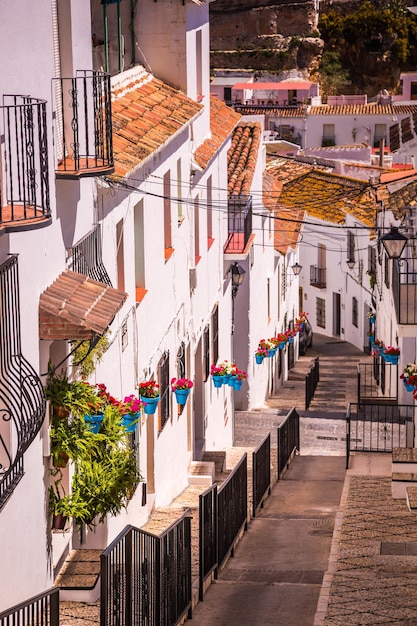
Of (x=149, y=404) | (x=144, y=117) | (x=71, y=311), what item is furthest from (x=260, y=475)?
(x=71, y=311)

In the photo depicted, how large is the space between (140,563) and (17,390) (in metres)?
2.42

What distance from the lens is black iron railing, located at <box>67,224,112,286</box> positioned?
1168 cm

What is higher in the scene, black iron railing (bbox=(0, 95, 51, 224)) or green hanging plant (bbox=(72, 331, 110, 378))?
black iron railing (bbox=(0, 95, 51, 224))

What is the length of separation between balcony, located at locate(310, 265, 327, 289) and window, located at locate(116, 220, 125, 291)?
129 ft

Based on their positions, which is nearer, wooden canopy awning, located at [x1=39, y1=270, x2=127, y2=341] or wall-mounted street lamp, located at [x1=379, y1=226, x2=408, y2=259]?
wooden canopy awning, located at [x1=39, y1=270, x2=127, y2=341]

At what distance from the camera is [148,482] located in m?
16.8

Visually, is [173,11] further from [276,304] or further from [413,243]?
[276,304]

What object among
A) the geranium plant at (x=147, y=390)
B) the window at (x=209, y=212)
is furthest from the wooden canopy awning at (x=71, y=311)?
the window at (x=209, y=212)

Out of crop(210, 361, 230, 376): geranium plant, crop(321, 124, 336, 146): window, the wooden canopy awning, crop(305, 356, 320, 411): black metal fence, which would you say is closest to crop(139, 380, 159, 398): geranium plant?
the wooden canopy awning

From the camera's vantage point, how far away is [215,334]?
24500mm

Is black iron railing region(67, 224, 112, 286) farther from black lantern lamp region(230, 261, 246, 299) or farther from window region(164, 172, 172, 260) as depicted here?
black lantern lamp region(230, 261, 246, 299)

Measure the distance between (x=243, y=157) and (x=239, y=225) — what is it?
327 centimetres

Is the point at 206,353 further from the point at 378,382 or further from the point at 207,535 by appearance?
the point at 378,382

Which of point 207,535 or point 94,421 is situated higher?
point 94,421
